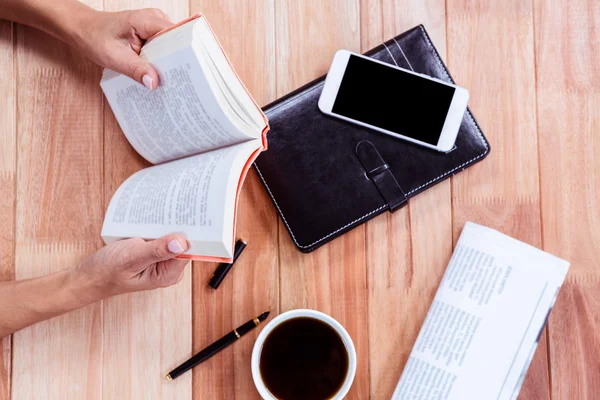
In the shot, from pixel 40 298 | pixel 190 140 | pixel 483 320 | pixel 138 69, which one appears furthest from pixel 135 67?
pixel 483 320

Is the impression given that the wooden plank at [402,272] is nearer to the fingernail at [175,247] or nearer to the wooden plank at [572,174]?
the wooden plank at [572,174]

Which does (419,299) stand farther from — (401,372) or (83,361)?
(83,361)

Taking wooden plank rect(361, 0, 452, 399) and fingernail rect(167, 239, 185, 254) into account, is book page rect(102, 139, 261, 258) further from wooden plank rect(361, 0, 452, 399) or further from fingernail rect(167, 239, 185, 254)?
wooden plank rect(361, 0, 452, 399)

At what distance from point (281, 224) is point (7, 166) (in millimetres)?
459

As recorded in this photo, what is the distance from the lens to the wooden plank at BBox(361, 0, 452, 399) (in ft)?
2.79

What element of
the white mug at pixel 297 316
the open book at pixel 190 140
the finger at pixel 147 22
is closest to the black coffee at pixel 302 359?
the white mug at pixel 297 316

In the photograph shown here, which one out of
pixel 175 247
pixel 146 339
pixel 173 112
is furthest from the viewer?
pixel 146 339

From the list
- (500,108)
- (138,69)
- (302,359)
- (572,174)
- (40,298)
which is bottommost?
(302,359)

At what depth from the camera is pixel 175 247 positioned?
640 millimetres

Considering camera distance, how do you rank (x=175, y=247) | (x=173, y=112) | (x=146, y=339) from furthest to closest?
(x=146, y=339)
(x=173, y=112)
(x=175, y=247)

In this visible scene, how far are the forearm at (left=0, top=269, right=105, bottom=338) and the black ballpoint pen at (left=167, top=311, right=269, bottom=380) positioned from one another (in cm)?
17

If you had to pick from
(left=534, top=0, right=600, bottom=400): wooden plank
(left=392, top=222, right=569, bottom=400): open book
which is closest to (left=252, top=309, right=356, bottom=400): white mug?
(left=392, top=222, right=569, bottom=400): open book

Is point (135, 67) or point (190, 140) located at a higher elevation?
point (135, 67)

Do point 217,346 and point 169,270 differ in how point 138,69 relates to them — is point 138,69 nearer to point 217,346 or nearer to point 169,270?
point 169,270
